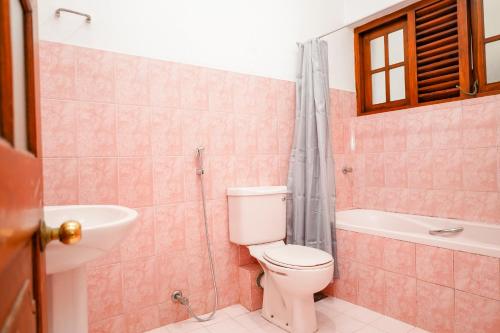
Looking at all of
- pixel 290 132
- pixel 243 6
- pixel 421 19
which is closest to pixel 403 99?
pixel 421 19

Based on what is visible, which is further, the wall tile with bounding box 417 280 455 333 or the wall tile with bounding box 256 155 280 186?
the wall tile with bounding box 256 155 280 186

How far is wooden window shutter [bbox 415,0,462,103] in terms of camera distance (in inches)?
91.6

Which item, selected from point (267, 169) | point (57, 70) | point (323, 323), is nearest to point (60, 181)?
point (57, 70)

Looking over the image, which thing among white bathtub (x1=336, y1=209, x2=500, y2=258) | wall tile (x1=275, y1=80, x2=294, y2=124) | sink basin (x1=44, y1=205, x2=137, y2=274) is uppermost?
wall tile (x1=275, y1=80, x2=294, y2=124)

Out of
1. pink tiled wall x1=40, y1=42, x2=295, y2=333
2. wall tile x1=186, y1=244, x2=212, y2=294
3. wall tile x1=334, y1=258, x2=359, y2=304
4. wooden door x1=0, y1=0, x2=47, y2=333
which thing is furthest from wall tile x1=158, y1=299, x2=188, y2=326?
wooden door x1=0, y1=0, x2=47, y2=333

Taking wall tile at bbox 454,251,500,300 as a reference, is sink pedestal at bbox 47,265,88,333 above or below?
above

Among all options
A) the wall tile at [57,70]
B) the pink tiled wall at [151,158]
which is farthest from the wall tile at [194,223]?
the wall tile at [57,70]

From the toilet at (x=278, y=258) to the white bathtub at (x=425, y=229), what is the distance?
1.62 feet

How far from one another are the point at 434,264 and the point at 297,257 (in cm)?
77

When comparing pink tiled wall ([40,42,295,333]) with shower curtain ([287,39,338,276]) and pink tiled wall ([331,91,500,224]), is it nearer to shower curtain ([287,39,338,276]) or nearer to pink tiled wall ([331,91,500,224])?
shower curtain ([287,39,338,276])

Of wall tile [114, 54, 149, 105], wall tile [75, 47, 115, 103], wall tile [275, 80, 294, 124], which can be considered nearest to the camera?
wall tile [75, 47, 115, 103]

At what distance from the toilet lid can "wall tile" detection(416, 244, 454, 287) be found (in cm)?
54

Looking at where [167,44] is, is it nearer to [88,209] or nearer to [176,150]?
[176,150]

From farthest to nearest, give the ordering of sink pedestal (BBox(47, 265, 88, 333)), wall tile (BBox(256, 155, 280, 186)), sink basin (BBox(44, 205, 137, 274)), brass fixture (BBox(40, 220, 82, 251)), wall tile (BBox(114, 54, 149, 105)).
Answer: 1. wall tile (BBox(256, 155, 280, 186))
2. wall tile (BBox(114, 54, 149, 105))
3. sink pedestal (BBox(47, 265, 88, 333))
4. sink basin (BBox(44, 205, 137, 274))
5. brass fixture (BBox(40, 220, 82, 251))
